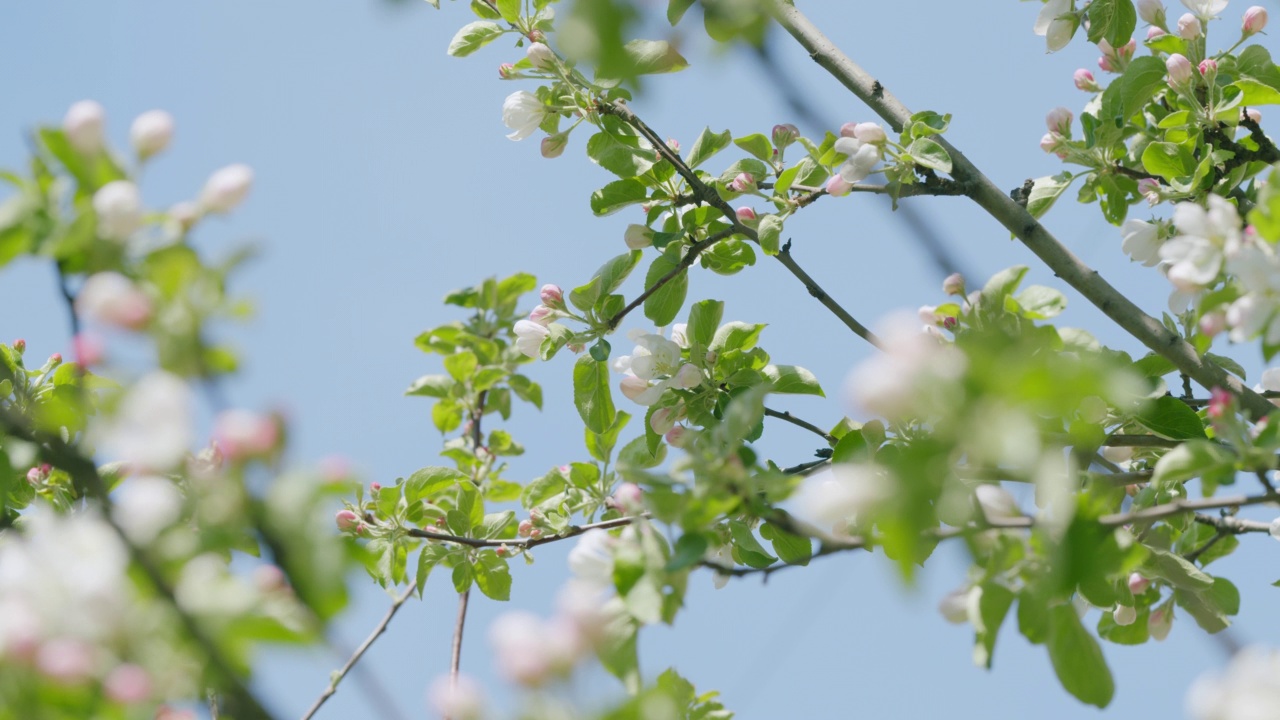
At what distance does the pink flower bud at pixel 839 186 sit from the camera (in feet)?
5.65

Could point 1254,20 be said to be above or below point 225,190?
above

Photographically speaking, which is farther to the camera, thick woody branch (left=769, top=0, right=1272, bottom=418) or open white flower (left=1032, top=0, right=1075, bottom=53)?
open white flower (left=1032, top=0, right=1075, bottom=53)

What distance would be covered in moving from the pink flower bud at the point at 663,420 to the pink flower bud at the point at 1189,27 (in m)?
1.27

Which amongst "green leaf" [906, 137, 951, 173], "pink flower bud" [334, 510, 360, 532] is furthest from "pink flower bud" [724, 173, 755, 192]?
"pink flower bud" [334, 510, 360, 532]

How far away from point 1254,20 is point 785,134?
99 centimetres

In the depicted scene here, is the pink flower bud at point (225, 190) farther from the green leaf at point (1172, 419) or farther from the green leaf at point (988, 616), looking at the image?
the green leaf at point (1172, 419)

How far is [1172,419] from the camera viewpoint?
61.7 inches

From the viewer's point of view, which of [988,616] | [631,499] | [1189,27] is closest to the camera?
[988,616]

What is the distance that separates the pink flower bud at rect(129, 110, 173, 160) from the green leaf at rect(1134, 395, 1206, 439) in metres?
1.43

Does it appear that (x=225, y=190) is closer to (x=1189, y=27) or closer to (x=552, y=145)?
(x=552, y=145)

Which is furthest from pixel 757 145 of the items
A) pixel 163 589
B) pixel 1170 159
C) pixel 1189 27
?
pixel 163 589

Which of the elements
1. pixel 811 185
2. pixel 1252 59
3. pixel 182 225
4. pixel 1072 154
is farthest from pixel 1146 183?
pixel 182 225

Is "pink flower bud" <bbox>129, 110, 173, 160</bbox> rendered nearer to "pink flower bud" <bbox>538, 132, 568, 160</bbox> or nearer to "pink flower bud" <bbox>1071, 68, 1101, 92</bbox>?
"pink flower bud" <bbox>538, 132, 568, 160</bbox>

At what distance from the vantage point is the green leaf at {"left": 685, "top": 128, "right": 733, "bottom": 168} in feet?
6.44
